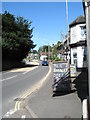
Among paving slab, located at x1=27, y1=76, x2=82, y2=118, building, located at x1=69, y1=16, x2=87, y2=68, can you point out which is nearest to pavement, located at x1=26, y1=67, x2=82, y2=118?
paving slab, located at x1=27, y1=76, x2=82, y2=118

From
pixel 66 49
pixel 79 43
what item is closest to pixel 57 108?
pixel 79 43

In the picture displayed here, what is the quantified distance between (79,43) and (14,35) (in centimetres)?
1473

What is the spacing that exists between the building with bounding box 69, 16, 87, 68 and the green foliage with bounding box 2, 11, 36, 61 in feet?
38.7

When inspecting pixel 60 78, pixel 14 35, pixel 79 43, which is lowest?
pixel 60 78

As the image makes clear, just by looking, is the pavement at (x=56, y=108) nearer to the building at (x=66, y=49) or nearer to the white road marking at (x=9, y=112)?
the white road marking at (x=9, y=112)

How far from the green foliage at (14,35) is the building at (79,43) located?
11810mm

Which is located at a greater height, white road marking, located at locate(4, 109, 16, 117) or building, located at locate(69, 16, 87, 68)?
building, located at locate(69, 16, 87, 68)

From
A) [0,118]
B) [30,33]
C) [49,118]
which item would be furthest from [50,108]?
[30,33]

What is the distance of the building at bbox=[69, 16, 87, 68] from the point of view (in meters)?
24.5

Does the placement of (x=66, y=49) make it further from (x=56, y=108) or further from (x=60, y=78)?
(x=56, y=108)

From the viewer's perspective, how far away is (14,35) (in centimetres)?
3456

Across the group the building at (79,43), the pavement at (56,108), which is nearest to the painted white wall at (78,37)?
the building at (79,43)

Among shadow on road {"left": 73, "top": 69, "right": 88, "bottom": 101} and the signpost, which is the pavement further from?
the signpost

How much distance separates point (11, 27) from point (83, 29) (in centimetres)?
1633
